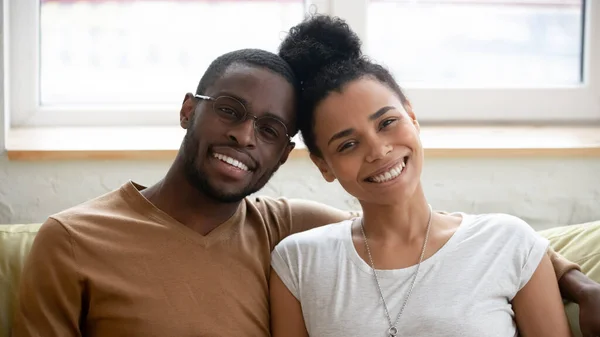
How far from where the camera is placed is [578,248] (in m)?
1.63

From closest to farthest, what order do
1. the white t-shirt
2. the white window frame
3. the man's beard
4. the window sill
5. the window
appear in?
the white t-shirt → the man's beard → the window sill → the white window frame → the window

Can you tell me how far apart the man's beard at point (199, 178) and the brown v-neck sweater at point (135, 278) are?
0.08m

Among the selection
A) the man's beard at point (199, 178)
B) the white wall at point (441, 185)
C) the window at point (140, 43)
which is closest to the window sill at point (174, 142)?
the white wall at point (441, 185)

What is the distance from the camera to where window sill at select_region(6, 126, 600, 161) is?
2006 millimetres

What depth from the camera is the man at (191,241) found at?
142 centimetres

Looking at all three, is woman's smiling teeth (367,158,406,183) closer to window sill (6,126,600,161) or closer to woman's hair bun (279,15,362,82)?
woman's hair bun (279,15,362,82)

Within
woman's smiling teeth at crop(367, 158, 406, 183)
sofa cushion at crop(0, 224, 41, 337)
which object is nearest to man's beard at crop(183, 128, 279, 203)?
woman's smiling teeth at crop(367, 158, 406, 183)

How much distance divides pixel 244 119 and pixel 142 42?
106 cm

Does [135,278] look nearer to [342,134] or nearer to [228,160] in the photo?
[228,160]

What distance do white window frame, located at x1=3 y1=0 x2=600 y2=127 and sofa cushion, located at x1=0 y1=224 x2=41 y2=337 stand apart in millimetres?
718

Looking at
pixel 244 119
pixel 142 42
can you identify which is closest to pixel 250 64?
pixel 244 119

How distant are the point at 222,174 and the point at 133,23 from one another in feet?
3.70

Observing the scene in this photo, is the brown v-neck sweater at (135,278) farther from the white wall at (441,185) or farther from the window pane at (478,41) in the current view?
the window pane at (478,41)

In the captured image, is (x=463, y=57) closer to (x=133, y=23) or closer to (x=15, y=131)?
(x=133, y=23)
